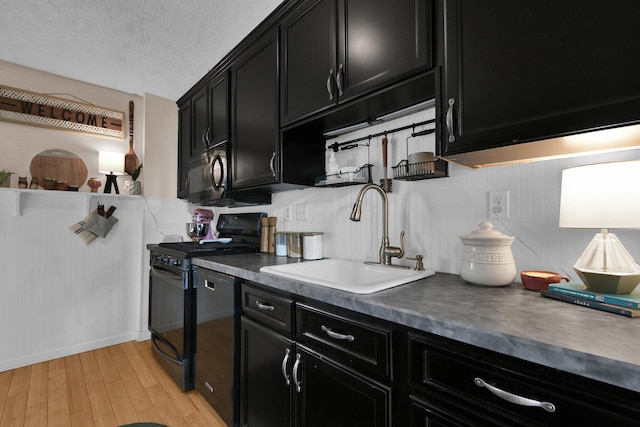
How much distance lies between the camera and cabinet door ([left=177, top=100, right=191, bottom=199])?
2.85m

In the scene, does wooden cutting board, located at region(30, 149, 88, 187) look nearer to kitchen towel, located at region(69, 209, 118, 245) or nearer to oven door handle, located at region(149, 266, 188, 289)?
kitchen towel, located at region(69, 209, 118, 245)

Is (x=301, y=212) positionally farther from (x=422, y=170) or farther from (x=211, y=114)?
(x=211, y=114)

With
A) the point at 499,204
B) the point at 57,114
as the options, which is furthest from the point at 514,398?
the point at 57,114

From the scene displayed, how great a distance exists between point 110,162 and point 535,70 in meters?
3.11

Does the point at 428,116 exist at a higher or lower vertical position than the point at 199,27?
lower

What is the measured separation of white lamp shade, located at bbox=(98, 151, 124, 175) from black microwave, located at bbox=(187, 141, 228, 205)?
0.66 metres

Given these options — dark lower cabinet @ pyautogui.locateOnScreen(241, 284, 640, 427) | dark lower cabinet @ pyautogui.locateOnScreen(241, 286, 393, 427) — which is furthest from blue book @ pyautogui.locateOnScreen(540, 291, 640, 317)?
dark lower cabinet @ pyautogui.locateOnScreen(241, 286, 393, 427)

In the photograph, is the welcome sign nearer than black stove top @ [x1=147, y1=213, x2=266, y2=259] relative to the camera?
No

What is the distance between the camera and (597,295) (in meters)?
0.80

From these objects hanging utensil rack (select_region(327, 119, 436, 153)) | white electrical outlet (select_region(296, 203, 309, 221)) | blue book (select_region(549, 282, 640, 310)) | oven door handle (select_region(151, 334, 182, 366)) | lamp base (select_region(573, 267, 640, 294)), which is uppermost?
hanging utensil rack (select_region(327, 119, 436, 153))

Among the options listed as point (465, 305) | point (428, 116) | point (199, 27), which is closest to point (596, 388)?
point (465, 305)

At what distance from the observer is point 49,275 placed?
258 centimetres

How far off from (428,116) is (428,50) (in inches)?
14.8

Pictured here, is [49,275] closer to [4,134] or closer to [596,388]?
[4,134]
